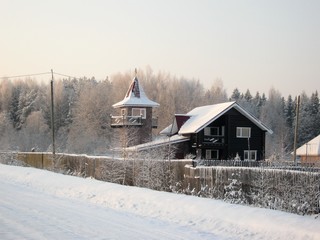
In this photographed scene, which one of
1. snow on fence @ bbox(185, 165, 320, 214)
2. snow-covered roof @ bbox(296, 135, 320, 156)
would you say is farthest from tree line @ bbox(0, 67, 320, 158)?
snow on fence @ bbox(185, 165, 320, 214)

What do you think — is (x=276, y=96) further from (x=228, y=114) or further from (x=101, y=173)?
(x=101, y=173)

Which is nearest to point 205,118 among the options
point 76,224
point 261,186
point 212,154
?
point 212,154


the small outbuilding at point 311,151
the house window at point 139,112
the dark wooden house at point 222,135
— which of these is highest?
the house window at point 139,112

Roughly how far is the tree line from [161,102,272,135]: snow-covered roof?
88.7 feet

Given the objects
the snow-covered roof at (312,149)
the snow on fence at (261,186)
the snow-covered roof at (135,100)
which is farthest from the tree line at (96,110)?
the snow on fence at (261,186)

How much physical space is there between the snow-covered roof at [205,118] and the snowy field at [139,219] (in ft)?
85.5

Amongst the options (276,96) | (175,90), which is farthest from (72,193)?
(276,96)

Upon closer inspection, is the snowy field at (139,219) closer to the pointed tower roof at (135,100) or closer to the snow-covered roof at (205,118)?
the snow-covered roof at (205,118)

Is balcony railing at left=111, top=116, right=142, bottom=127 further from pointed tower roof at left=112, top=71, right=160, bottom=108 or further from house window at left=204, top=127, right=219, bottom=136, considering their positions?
house window at left=204, top=127, right=219, bottom=136

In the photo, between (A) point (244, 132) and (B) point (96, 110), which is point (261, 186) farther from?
(B) point (96, 110)

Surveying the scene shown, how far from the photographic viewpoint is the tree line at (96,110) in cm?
7884

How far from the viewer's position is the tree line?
78.8 meters

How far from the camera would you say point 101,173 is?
25.8 metres

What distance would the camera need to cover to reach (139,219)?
42.8 feet
